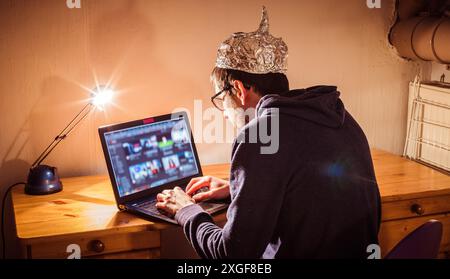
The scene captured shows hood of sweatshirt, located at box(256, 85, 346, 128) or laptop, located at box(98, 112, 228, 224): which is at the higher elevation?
hood of sweatshirt, located at box(256, 85, 346, 128)

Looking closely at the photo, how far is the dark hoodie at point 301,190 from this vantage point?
1382mm

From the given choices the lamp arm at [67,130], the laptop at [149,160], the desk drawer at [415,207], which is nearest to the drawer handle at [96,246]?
the laptop at [149,160]

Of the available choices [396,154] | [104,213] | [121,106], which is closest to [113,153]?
[104,213]

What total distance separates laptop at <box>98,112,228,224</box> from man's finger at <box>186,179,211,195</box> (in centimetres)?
8

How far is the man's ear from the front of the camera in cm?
164

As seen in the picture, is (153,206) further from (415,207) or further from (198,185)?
(415,207)

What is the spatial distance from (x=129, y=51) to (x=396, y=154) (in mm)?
1366

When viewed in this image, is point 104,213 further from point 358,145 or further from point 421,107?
point 421,107

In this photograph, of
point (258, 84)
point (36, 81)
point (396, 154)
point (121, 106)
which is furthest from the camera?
point (396, 154)

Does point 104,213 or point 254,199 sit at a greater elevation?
point 254,199

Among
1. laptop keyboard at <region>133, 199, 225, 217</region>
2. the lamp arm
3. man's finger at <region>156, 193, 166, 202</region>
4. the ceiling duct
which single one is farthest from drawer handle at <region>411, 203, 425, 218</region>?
the lamp arm

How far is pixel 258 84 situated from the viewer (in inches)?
64.2

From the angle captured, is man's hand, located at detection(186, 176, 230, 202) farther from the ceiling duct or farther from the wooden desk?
the ceiling duct

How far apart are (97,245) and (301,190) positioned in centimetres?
66
